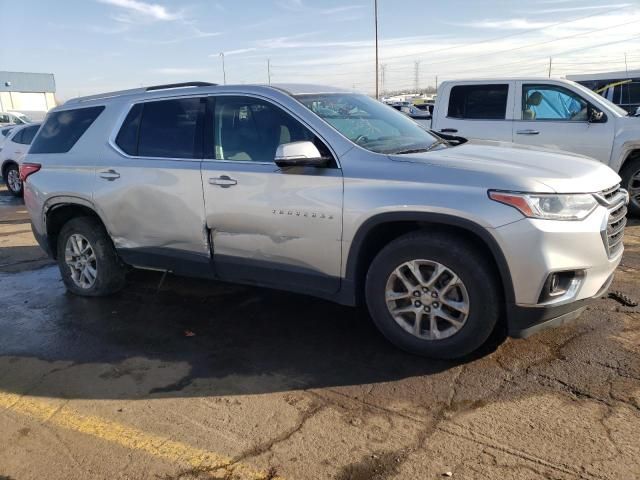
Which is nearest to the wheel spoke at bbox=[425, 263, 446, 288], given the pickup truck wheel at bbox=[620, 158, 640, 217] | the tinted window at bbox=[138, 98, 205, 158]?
the tinted window at bbox=[138, 98, 205, 158]

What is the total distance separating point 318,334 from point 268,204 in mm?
1079

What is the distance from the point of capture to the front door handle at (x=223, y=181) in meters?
4.01

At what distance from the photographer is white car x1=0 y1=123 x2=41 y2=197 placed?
12578 millimetres

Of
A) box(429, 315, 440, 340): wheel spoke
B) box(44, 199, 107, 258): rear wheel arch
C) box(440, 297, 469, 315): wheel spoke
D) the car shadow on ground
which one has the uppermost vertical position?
box(44, 199, 107, 258): rear wheel arch

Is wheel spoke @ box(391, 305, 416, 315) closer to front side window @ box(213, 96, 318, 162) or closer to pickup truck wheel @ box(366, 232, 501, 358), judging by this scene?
pickup truck wheel @ box(366, 232, 501, 358)

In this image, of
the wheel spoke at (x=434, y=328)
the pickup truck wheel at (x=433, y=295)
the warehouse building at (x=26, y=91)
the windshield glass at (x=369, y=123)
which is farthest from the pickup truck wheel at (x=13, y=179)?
the warehouse building at (x=26, y=91)

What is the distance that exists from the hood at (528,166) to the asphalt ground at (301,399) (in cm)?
117

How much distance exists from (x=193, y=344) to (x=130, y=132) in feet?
6.59

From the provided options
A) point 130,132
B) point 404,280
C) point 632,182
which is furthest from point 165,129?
point 632,182

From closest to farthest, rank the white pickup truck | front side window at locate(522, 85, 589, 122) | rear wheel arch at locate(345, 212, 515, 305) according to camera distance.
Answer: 1. rear wheel arch at locate(345, 212, 515, 305)
2. the white pickup truck
3. front side window at locate(522, 85, 589, 122)

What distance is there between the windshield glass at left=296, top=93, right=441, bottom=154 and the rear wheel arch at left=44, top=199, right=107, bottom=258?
7.89 ft

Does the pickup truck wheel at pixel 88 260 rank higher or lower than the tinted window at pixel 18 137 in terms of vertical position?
lower

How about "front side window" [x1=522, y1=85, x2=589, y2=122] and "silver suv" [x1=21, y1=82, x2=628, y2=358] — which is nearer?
"silver suv" [x1=21, y1=82, x2=628, y2=358]

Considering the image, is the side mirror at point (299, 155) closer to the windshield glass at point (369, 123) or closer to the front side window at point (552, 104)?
the windshield glass at point (369, 123)
